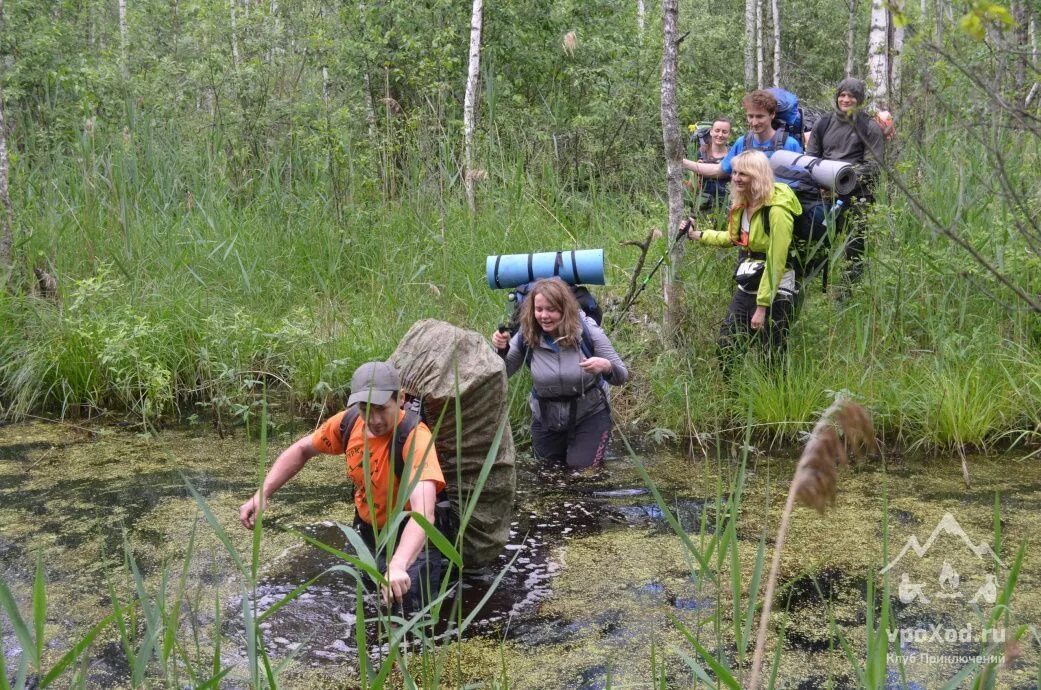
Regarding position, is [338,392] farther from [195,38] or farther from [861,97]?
[195,38]

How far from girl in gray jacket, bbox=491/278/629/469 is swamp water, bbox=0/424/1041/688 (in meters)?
0.22

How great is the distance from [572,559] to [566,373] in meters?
1.23

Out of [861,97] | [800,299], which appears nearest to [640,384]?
[800,299]

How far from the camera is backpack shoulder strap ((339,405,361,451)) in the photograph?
12.6 feet

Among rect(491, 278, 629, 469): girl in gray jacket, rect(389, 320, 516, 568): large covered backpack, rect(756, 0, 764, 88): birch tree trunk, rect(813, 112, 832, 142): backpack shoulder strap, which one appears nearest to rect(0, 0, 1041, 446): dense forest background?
rect(813, 112, 832, 142): backpack shoulder strap

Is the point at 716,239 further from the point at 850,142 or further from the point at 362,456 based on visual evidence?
the point at 362,456

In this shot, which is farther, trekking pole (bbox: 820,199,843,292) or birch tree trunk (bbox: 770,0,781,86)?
birch tree trunk (bbox: 770,0,781,86)

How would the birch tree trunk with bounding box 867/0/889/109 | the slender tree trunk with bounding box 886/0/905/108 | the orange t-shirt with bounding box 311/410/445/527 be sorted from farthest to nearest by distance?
the slender tree trunk with bounding box 886/0/905/108 → the birch tree trunk with bounding box 867/0/889/109 → the orange t-shirt with bounding box 311/410/445/527

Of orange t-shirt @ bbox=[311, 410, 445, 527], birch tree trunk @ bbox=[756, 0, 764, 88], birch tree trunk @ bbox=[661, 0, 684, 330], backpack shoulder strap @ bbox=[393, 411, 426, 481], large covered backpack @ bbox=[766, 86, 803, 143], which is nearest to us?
backpack shoulder strap @ bbox=[393, 411, 426, 481]

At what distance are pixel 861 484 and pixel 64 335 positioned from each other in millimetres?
5035

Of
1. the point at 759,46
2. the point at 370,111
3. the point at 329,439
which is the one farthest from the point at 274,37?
the point at 759,46

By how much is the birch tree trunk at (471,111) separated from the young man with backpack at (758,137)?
163cm

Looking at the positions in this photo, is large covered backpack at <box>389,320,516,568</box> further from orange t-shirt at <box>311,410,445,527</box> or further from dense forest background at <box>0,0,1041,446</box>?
dense forest background at <box>0,0,1041,446</box>

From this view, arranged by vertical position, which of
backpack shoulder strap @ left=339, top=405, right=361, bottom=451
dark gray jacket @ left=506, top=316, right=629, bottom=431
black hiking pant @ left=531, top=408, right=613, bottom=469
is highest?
backpack shoulder strap @ left=339, top=405, right=361, bottom=451
